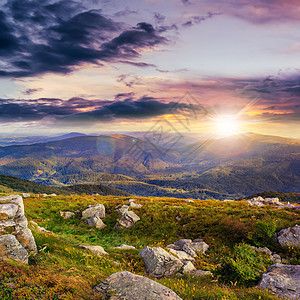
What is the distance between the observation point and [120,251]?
45.8 ft

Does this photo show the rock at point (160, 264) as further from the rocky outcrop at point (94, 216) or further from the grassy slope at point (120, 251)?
the rocky outcrop at point (94, 216)

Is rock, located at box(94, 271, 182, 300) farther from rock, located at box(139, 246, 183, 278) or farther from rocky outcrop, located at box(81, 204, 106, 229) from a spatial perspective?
rocky outcrop, located at box(81, 204, 106, 229)

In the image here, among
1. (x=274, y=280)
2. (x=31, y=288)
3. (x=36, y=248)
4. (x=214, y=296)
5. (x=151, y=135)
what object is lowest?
(x=274, y=280)

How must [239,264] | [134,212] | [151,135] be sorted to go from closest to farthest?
[239,264]
[134,212]
[151,135]

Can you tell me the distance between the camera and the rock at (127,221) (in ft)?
72.0

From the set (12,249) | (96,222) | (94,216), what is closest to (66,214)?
(94,216)

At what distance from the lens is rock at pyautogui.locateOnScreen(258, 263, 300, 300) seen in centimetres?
803

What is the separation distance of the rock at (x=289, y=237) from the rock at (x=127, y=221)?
583 inches

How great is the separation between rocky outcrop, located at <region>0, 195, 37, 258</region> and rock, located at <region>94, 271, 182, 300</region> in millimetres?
5228

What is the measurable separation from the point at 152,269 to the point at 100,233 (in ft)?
39.3

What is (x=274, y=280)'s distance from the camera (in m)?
8.74

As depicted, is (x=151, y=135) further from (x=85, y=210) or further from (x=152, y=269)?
(x=152, y=269)

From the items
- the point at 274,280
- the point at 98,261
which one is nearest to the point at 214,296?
the point at 274,280

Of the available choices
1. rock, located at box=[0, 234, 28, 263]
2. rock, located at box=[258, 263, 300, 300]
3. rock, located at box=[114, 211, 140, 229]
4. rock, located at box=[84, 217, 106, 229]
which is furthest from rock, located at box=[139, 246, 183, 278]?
rock, located at box=[84, 217, 106, 229]
